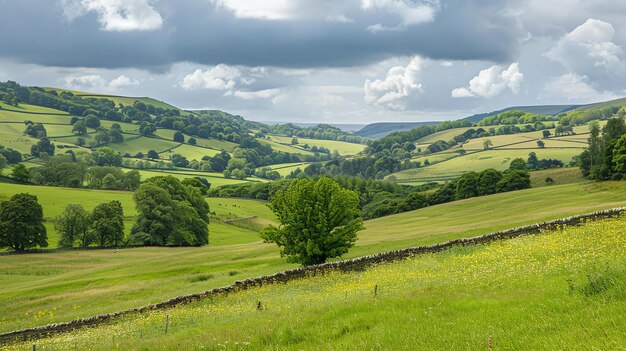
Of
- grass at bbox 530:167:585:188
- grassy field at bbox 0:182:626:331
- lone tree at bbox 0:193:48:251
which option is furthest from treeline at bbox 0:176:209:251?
grass at bbox 530:167:585:188

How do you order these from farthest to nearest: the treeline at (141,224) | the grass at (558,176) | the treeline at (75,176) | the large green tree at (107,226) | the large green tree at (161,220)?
the treeline at (75,176) < the grass at (558,176) < the large green tree at (161,220) < the large green tree at (107,226) < the treeline at (141,224)

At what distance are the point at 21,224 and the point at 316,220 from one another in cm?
5798

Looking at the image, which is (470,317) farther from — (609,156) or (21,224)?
(609,156)

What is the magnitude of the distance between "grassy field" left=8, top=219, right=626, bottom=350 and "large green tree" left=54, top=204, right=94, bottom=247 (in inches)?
2762

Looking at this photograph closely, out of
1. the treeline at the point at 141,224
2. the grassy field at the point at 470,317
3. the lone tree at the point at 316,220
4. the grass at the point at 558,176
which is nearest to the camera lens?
the grassy field at the point at 470,317

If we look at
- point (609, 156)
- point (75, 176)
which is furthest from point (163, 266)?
point (75, 176)

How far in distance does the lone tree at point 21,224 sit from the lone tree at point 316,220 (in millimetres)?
53885

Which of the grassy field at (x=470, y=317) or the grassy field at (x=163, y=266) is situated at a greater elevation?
the grassy field at (x=470, y=317)

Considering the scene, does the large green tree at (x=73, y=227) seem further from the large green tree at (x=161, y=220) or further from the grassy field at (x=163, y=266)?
the grassy field at (x=163, y=266)

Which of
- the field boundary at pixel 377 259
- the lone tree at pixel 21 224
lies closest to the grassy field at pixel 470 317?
the field boundary at pixel 377 259

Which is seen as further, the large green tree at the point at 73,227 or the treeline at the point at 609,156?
the large green tree at the point at 73,227

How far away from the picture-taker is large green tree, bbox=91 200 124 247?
299ft

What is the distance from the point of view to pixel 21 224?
7794 centimetres

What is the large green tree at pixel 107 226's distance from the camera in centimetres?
9119
